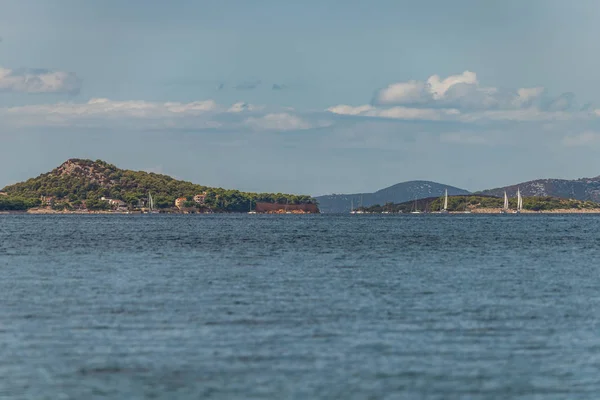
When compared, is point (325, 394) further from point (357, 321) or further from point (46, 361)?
point (357, 321)

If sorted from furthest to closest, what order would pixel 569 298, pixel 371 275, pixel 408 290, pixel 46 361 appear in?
pixel 371 275
pixel 408 290
pixel 569 298
pixel 46 361

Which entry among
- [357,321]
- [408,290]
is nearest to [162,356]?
[357,321]

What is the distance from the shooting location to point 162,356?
2823 centimetres

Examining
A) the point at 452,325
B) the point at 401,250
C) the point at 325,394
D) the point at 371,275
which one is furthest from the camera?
the point at 401,250

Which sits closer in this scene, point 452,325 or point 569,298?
point 452,325

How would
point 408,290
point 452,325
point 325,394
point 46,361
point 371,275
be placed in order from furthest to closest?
point 371,275, point 408,290, point 452,325, point 46,361, point 325,394

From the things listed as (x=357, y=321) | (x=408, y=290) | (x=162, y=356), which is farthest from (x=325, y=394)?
(x=408, y=290)

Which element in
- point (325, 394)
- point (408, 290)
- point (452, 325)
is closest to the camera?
point (325, 394)

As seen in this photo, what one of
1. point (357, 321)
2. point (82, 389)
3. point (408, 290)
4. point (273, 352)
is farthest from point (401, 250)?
point (82, 389)

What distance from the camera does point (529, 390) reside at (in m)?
24.2

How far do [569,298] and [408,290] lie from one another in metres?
8.42

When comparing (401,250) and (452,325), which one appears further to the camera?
(401,250)

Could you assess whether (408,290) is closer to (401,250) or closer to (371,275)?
(371,275)

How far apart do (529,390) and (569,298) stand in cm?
2189
